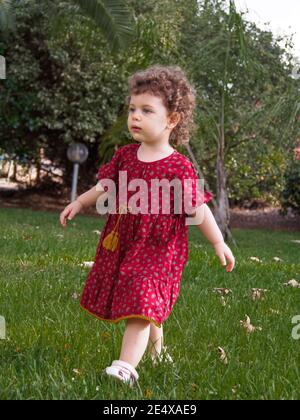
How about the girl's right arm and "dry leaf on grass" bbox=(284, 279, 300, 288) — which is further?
"dry leaf on grass" bbox=(284, 279, 300, 288)

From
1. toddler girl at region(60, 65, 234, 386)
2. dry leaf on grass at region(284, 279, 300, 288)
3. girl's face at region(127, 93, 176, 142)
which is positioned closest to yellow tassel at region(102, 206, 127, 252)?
toddler girl at region(60, 65, 234, 386)

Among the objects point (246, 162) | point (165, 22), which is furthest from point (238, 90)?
point (246, 162)

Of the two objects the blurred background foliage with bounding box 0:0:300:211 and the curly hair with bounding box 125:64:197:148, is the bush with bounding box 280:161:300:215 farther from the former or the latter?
the curly hair with bounding box 125:64:197:148

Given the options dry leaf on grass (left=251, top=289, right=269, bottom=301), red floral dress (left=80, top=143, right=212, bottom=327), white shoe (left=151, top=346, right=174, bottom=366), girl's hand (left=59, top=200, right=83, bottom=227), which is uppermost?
girl's hand (left=59, top=200, right=83, bottom=227)

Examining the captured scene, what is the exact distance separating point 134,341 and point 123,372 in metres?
0.15

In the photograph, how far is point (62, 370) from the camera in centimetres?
269

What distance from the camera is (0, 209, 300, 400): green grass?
251cm

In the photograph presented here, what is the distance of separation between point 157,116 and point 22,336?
1.21 metres

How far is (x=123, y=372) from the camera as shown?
253cm

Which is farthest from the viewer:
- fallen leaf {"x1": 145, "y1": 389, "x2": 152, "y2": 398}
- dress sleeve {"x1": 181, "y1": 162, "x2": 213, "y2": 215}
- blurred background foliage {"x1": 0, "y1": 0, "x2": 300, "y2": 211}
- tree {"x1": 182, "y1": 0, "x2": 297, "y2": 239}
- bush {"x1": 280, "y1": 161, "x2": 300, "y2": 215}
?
bush {"x1": 280, "y1": 161, "x2": 300, "y2": 215}

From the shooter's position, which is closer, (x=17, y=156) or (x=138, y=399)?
(x=138, y=399)

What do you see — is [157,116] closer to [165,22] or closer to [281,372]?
[281,372]

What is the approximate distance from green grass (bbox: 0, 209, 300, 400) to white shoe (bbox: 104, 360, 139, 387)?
0.04 metres

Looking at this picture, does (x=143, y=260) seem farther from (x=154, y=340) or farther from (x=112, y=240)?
(x=154, y=340)
